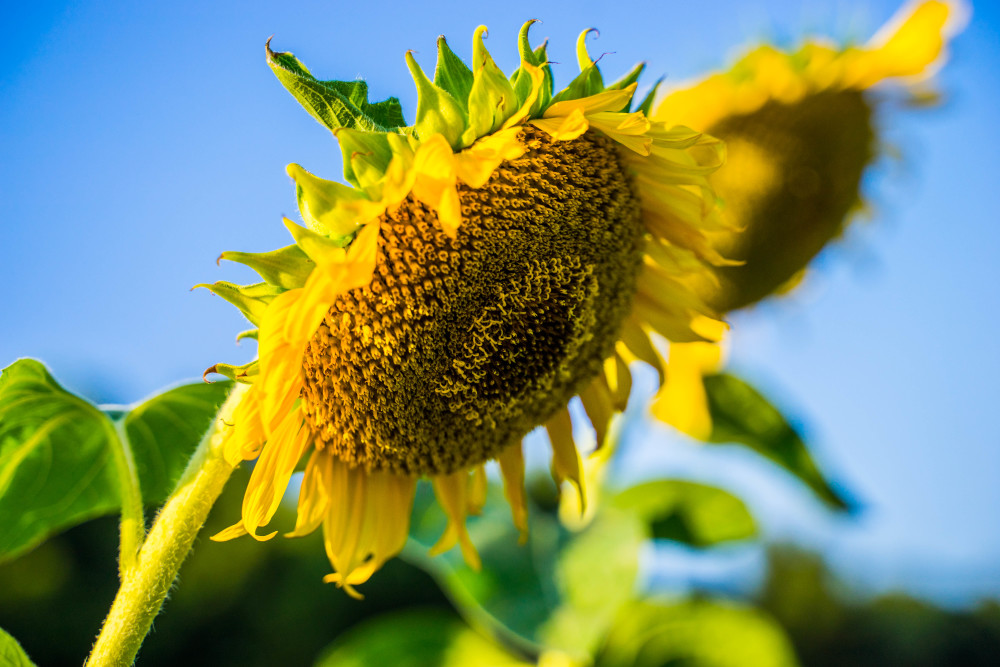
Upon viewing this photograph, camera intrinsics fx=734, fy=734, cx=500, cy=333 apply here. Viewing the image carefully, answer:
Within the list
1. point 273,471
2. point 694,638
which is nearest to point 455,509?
point 273,471

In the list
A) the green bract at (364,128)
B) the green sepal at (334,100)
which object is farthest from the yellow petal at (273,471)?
the green sepal at (334,100)

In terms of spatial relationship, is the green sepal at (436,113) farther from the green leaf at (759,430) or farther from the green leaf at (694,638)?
the green leaf at (694,638)

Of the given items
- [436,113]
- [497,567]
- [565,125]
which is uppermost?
[436,113]

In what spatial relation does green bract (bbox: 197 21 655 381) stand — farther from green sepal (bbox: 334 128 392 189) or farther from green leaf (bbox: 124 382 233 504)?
green leaf (bbox: 124 382 233 504)

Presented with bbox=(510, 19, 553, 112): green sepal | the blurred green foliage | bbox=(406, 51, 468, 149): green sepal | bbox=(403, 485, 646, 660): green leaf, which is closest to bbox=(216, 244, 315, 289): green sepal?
bbox=(406, 51, 468, 149): green sepal

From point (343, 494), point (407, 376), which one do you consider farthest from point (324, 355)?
point (343, 494)

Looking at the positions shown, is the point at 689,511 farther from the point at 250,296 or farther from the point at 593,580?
the point at 250,296
